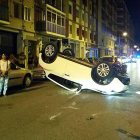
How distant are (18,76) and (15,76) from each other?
0.26 m

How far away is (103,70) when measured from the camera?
28.1 ft

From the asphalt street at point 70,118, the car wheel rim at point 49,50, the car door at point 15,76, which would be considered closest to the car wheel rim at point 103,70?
the asphalt street at point 70,118

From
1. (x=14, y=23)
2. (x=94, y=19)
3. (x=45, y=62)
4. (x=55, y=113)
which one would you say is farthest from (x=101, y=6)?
(x=55, y=113)

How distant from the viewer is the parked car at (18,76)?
9.77m

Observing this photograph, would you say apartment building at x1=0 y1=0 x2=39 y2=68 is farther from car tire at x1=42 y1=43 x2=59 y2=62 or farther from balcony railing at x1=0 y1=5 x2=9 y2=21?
car tire at x1=42 y1=43 x2=59 y2=62

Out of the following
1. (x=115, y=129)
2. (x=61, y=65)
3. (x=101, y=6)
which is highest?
(x=101, y=6)

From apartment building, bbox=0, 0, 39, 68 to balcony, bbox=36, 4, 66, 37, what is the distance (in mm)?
1192

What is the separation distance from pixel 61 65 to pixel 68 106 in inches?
106

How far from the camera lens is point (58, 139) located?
13.6 ft

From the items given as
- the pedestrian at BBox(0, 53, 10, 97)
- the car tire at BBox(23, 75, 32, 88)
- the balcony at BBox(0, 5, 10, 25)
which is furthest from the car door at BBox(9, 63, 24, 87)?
the balcony at BBox(0, 5, 10, 25)

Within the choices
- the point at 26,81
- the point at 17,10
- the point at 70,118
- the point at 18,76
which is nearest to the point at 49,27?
the point at 17,10

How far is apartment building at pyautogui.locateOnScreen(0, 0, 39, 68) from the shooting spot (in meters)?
19.1

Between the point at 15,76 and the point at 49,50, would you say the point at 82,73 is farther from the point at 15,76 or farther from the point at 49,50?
the point at 15,76

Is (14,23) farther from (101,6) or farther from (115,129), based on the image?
(101,6)
